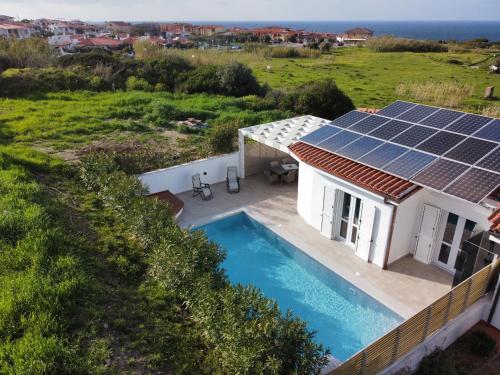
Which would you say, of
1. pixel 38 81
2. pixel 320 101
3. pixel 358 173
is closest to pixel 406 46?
pixel 320 101

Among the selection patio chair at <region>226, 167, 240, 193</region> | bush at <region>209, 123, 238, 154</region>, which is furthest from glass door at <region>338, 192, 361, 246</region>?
bush at <region>209, 123, 238, 154</region>

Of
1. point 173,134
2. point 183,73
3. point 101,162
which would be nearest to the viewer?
point 101,162

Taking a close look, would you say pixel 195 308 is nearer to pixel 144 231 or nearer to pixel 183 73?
pixel 144 231

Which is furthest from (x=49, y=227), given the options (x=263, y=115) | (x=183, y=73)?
(x=183, y=73)

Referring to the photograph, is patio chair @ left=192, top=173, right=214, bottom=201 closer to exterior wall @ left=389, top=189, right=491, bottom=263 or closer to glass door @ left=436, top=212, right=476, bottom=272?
exterior wall @ left=389, top=189, right=491, bottom=263

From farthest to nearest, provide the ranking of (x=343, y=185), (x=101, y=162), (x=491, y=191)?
(x=101, y=162)
(x=343, y=185)
(x=491, y=191)
